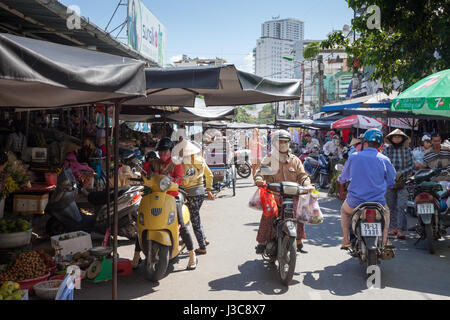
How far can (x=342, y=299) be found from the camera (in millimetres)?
4402

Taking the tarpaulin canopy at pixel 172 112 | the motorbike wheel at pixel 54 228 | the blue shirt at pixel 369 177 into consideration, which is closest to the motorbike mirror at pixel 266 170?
the blue shirt at pixel 369 177

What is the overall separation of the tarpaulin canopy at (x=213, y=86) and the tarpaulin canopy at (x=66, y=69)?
2.71 feet

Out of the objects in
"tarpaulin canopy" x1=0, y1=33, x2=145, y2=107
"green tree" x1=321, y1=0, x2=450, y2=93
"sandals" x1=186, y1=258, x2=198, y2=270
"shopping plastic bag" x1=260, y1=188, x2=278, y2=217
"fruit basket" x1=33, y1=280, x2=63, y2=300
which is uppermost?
"green tree" x1=321, y1=0, x2=450, y2=93

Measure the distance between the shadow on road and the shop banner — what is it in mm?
9342

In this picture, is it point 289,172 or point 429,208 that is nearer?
point 289,172

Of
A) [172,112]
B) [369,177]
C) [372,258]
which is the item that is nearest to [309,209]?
[369,177]

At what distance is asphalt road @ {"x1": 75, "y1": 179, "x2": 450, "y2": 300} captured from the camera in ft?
14.9

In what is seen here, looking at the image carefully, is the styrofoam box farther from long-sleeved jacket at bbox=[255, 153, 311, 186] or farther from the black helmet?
long-sleeved jacket at bbox=[255, 153, 311, 186]

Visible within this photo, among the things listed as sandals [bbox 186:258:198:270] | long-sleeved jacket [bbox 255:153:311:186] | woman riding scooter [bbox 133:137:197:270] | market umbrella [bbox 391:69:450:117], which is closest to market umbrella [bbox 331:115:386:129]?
market umbrella [bbox 391:69:450:117]

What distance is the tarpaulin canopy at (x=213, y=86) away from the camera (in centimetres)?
449

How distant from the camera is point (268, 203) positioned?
5.20 m

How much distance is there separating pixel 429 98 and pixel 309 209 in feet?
8.46

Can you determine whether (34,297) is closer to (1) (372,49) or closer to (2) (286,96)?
(2) (286,96)

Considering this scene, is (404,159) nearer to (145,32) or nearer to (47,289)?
(47,289)
